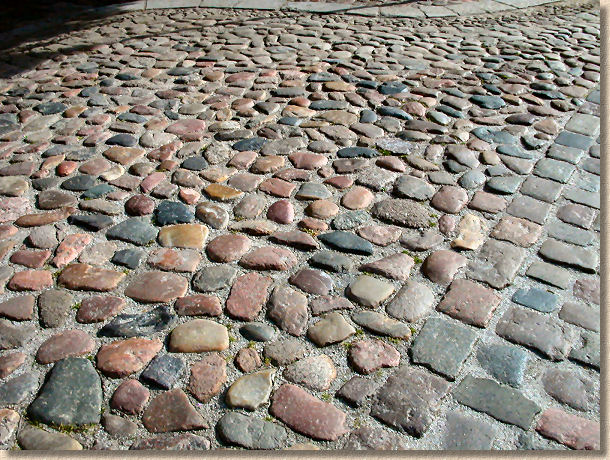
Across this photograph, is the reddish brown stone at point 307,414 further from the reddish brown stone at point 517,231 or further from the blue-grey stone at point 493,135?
the blue-grey stone at point 493,135

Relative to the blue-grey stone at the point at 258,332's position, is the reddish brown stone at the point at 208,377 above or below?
above

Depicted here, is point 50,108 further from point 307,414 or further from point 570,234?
point 570,234

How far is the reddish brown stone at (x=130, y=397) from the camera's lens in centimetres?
175

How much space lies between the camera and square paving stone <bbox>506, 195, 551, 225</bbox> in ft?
8.84

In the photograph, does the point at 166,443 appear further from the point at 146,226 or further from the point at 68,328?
the point at 146,226

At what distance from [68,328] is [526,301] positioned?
61.8 inches

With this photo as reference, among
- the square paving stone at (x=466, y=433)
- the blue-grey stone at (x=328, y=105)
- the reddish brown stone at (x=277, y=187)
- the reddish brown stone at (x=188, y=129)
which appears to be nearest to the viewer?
the square paving stone at (x=466, y=433)

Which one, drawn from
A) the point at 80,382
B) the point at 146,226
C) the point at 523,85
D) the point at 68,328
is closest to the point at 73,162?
the point at 146,226

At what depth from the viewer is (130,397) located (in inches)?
70.0

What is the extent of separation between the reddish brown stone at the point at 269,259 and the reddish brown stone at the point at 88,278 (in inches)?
18.6

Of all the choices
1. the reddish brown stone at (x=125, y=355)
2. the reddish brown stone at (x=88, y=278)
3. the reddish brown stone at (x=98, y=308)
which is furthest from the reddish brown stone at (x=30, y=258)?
the reddish brown stone at (x=125, y=355)

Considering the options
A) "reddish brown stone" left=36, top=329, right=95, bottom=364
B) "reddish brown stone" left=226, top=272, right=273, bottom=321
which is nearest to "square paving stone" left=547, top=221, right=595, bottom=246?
"reddish brown stone" left=226, top=272, right=273, bottom=321

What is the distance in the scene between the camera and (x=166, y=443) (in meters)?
1.65

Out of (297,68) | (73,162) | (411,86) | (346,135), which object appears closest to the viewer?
(73,162)
